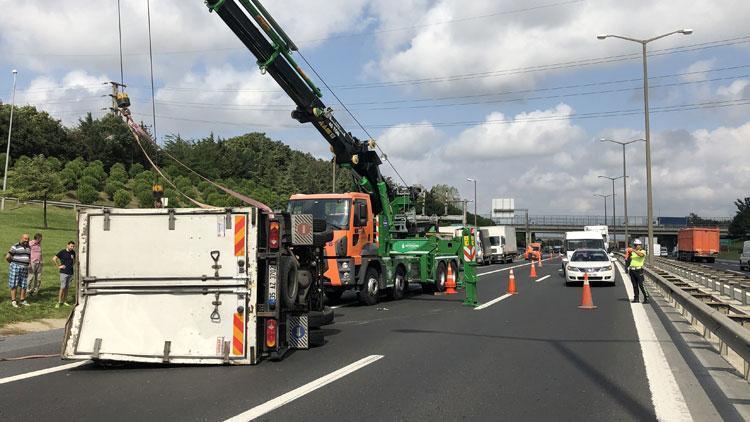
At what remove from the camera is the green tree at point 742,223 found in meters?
88.9

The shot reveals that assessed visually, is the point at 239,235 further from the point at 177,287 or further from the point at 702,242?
the point at 702,242

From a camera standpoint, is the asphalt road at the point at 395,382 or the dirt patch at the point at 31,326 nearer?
the asphalt road at the point at 395,382

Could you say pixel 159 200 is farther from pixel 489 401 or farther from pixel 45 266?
pixel 45 266

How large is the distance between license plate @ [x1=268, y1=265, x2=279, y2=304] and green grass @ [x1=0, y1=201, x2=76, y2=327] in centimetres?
693

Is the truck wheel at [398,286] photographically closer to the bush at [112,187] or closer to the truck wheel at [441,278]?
the truck wheel at [441,278]

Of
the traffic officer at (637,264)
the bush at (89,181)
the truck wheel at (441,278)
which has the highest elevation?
the bush at (89,181)

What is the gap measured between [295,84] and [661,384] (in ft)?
40.4

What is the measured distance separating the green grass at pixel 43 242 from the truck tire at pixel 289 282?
21.5 ft

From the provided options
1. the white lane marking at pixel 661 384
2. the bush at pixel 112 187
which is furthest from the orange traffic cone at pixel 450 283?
the bush at pixel 112 187

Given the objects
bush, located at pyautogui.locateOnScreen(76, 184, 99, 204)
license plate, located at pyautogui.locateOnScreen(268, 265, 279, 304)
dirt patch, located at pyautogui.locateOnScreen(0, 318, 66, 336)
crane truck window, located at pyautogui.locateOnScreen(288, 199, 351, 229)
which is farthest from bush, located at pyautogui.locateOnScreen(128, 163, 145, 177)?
license plate, located at pyautogui.locateOnScreen(268, 265, 279, 304)

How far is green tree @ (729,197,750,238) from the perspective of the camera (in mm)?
88925

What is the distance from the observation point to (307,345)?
925cm

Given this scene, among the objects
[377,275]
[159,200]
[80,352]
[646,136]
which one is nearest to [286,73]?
[377,275]

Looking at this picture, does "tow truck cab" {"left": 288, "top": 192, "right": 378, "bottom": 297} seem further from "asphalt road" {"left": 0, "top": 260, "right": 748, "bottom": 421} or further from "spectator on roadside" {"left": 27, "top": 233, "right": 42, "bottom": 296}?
"spectator on roadside" {"left": 27, "top": 233, "right": 42, "bottom": 296}
